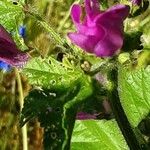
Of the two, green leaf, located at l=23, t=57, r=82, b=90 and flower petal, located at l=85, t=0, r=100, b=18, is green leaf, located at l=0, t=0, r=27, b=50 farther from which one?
flower petal, located at l=85, t=0, r=100, b=18

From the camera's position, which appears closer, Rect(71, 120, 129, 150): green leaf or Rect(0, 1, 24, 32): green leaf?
Rect(0, 1, 24, 32): green leaf

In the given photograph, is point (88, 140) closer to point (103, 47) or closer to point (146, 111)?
point (146, 111)

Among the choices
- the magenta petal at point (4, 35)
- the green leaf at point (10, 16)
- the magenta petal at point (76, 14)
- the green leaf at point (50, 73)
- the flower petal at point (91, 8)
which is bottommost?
the green leaf at point (50, 73)

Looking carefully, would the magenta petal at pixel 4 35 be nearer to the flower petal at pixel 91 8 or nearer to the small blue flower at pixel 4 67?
the flower petal at pixel 91 8

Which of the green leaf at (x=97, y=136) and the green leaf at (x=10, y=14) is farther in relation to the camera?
the green leaf at (x=97, y=136)

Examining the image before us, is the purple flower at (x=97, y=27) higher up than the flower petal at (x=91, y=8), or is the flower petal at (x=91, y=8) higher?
the flower petal at (x=91, y=8)

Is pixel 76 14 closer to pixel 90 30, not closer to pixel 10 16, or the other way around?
pixel 90 30

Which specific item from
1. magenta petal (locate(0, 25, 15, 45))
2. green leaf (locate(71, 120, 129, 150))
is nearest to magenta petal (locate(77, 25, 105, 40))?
magenta petal (locate(0, 25, 15, 45))

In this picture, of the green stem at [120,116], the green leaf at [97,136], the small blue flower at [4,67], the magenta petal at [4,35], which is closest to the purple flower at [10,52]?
the magenta petal at [4,35]
